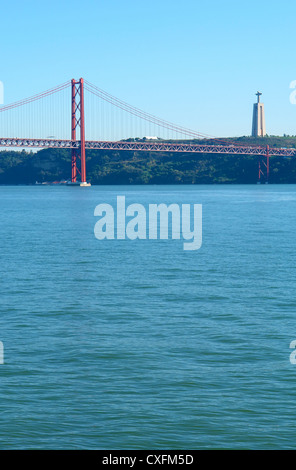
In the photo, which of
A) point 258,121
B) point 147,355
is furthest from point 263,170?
point 147,355

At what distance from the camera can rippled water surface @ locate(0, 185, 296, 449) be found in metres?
10.6

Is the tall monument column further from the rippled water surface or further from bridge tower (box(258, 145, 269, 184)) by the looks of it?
the rippled water surface

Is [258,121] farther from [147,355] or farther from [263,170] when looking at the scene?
[147,355]

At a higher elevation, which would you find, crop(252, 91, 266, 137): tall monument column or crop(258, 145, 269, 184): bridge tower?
crop(252, 91, 266, 137): tall monument column

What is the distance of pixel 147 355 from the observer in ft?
45.8

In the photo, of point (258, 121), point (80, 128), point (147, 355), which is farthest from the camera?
point (258, 121)

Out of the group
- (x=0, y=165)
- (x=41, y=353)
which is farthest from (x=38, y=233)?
(x=0, y=165)

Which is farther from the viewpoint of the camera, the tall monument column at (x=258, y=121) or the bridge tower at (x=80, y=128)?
the tall monument column at (x=258, y=121)

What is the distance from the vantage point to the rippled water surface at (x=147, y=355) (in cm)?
1058

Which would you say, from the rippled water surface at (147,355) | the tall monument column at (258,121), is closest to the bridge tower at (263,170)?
the tall monument column at (258,121)

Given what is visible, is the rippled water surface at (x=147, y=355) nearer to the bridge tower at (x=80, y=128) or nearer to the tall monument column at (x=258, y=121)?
the bridge tower at (x=80, y=128)

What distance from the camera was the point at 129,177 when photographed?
173375 millimetres

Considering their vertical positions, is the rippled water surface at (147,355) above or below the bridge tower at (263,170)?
below

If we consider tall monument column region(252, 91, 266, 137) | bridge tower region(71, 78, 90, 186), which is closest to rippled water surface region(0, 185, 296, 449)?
bridge tower region(71, 78, 90, 186)
